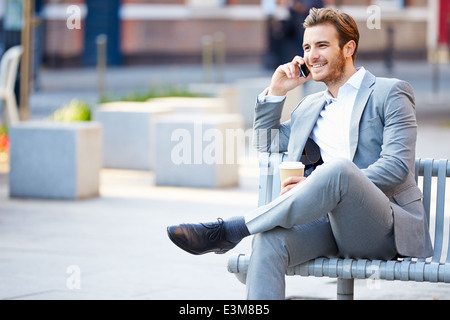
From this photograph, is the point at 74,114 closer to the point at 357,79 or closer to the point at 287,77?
the point at 287,77

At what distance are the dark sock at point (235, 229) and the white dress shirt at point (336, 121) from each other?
21.0 inches

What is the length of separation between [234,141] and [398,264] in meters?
5.67

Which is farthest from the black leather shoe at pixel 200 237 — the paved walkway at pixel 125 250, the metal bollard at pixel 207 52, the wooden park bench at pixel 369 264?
the metal bollard at pixel 207 52

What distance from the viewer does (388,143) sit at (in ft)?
14.8

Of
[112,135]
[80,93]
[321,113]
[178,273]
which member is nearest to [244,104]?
[112,135]

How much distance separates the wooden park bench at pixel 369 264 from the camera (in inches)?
169

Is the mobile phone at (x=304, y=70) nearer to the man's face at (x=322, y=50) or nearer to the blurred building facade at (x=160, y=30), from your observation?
the man's face at (x=322, y=50)

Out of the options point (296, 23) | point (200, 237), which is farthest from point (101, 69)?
point (200, 237)

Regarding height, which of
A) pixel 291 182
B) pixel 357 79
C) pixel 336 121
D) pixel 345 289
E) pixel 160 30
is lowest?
pixel 345 289

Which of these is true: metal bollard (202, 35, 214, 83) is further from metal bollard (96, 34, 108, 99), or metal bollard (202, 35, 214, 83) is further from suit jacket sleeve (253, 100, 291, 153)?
suit jacket sleeve (253, 100, 291, 153)

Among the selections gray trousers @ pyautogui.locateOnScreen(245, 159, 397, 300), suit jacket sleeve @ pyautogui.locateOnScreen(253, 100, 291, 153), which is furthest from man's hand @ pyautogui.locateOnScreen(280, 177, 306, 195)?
suit jacket sleeve @ pyautogui.locateOnScreen(253, 100, 291, 153)

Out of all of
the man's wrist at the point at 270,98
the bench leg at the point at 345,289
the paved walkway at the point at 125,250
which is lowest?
the paved walkway at the point at 125,250

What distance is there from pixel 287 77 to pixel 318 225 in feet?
2.53

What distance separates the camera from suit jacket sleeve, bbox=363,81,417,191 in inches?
175
